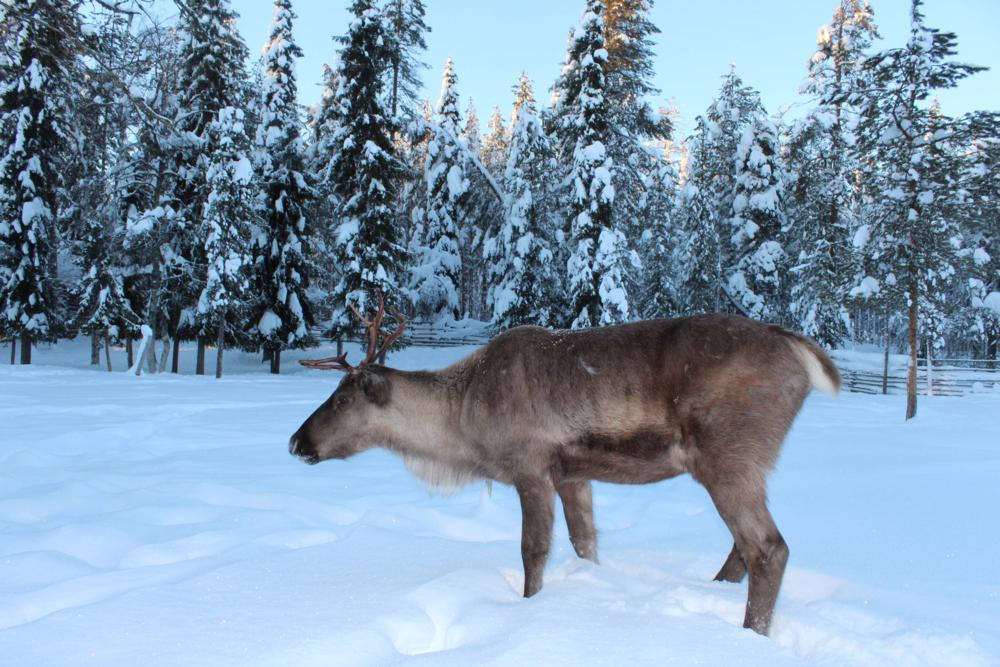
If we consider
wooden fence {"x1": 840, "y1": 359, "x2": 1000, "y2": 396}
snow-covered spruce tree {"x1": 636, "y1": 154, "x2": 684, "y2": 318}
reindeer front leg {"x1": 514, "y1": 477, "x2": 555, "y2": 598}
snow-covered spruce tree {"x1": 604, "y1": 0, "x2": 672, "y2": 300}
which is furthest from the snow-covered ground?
snow-covered spruce tree {"x1": 636, "y1": 154, "x2": 684, "y2": 318}

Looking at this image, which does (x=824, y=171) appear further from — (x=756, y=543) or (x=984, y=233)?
(x=756, y=543)

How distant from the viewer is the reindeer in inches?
151

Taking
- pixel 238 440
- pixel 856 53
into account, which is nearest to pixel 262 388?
pixel 238 440

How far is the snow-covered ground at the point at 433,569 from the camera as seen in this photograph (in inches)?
123

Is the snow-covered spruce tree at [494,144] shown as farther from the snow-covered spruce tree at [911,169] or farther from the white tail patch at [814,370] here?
the white tail patch at [814,370]

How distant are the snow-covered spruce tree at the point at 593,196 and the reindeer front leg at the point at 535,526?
19.9 m

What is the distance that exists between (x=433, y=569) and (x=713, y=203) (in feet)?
106

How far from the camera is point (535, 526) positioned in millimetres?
4270

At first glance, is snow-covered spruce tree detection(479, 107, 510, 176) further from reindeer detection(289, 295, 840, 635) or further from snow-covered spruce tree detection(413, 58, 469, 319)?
reindeer detection(289, 295, 840, 635)

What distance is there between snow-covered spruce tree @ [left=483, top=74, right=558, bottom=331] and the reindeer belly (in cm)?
2491

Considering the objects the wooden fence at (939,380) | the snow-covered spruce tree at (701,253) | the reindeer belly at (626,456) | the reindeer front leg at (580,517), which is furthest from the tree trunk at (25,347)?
the wooden fence at (939,380)

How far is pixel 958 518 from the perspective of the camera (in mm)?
5609

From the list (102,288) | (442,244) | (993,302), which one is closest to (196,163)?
(102,288)

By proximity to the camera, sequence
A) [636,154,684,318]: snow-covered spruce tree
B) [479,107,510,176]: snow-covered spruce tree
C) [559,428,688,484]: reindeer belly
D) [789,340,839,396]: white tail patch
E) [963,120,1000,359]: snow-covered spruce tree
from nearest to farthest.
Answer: [789,340,839,396]: white tail patch < [559,428,688,484]: reindeer belly < [963,120,1000,359]: snow-covered spruce tree < [636,154,684,318]: snow-covered spruce tree < [479,107,510,176]: snow-covered spruce tree
